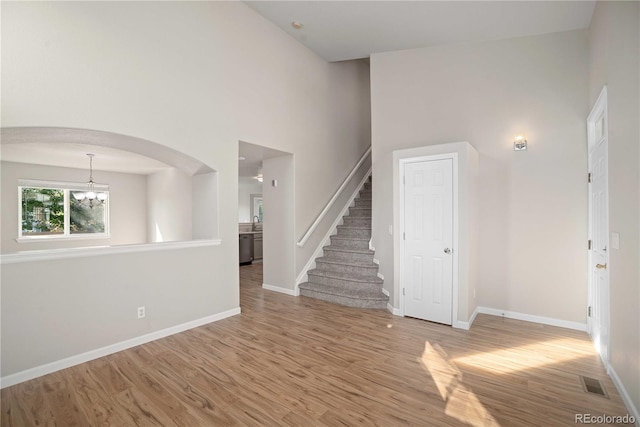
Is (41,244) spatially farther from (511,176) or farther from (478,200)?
(511,176)

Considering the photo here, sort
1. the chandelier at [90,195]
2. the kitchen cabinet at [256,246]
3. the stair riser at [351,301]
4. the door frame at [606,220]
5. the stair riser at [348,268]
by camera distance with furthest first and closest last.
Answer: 1. the kitchen cabinet at [256,246]
2. the chandelier at [90,195]
3. the stair riser at [348,268]
4. the stair riser at [351,301]
5. the door frame at [606,220]

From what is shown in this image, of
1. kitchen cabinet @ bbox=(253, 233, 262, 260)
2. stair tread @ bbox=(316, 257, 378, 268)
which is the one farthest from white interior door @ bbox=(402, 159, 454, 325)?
kitchen cabinet @ bbox=(253, 233, 262, 260)

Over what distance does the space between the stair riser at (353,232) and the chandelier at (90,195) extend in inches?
218

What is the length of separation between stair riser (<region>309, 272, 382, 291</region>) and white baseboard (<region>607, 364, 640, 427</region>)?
2716mm

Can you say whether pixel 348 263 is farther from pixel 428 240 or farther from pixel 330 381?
pixel 330 381

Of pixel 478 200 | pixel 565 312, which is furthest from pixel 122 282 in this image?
pixel 565 312

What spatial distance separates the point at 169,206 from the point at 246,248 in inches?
86.6

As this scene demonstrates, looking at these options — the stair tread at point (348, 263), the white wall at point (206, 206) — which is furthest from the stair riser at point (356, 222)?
the white wall at point (206, 206)

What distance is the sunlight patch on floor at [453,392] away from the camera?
211 cm

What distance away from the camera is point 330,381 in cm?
258

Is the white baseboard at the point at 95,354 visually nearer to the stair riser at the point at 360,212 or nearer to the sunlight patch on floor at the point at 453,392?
the sunlight patch on floor at the point at 453,392

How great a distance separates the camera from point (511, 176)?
4125mm

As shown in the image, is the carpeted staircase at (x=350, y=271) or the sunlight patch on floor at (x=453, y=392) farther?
the carpeted staircase at (x=350, y=271)

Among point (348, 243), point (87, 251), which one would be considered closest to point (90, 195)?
point (87, 251)
